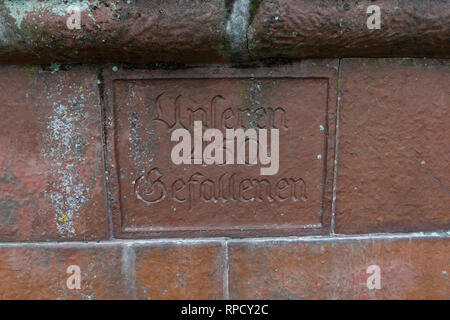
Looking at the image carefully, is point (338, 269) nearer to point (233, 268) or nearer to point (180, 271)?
point (233, 268)

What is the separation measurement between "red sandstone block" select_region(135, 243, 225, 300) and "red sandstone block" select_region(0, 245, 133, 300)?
60 millimetres

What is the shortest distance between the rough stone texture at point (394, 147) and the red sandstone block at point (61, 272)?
79 centimetres

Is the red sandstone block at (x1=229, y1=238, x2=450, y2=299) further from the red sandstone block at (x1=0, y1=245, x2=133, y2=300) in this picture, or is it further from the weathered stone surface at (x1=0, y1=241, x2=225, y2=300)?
the red sandstone block at (x1=0, y1=245, x2=133, y2=300)

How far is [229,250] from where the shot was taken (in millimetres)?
1256

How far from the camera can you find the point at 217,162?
1.22m

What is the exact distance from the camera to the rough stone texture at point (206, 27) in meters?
1.03

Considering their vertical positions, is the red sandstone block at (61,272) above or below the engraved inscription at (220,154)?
below

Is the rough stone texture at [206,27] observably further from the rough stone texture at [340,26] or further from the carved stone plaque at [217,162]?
the carved stone plaque at [217,162]

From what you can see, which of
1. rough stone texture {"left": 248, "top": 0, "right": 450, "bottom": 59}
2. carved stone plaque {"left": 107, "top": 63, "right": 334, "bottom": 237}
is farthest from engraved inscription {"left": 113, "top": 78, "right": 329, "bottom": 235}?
rough stone texture {"left": 248, "top": 0, "right": 450, "bottom": 59}

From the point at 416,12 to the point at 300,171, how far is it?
58 cm

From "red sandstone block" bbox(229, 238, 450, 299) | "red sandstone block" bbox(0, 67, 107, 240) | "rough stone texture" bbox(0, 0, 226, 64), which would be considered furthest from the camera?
"red sandstone block" bbox(229, 238, 450, 299)

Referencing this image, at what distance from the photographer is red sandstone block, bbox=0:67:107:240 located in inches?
45.6

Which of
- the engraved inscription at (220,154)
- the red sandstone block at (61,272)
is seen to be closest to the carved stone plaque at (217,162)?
the engraved inscription at (220,154)

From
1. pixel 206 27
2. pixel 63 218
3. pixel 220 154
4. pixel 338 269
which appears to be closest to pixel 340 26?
pixel 206 27
